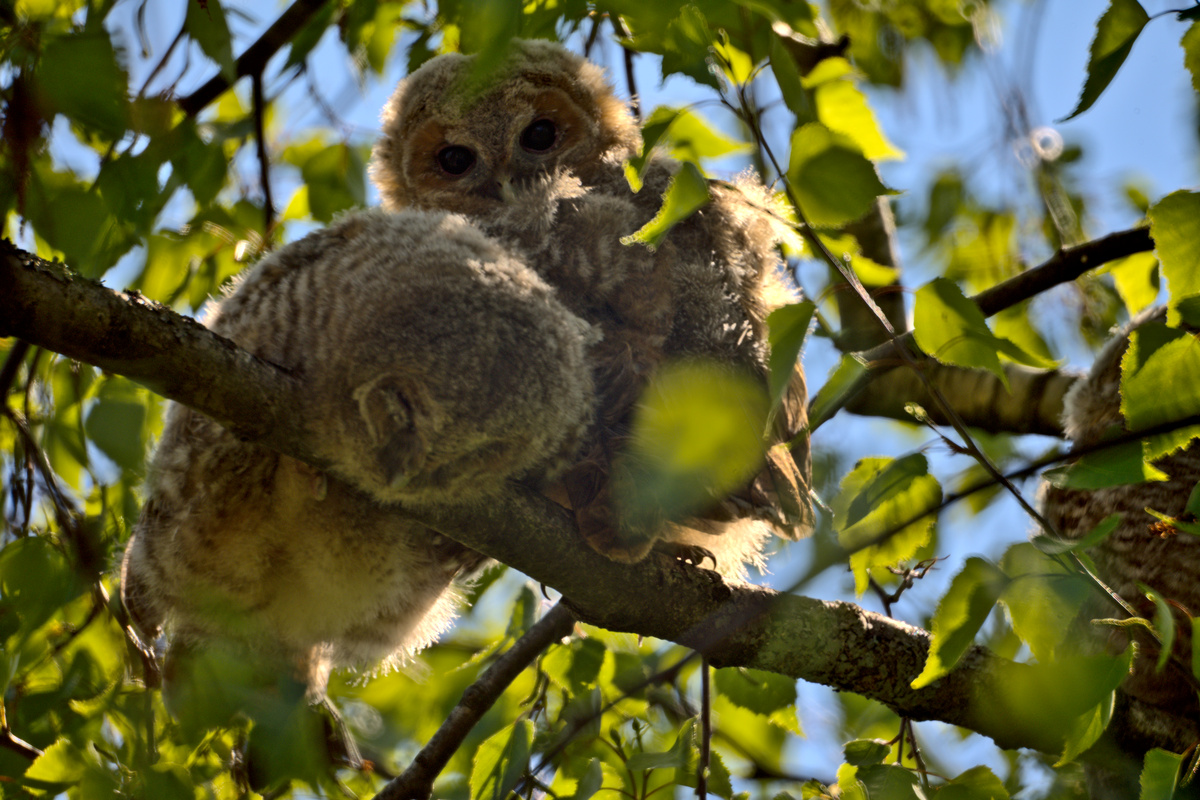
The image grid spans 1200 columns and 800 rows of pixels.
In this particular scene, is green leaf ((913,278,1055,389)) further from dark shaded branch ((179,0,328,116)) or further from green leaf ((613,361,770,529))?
dark shaded branch ((179,0,328,116))

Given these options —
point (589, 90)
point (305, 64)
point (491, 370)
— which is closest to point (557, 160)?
point (589, 90)

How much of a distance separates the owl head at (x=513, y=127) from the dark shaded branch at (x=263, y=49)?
263mm

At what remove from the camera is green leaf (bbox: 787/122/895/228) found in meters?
0.96

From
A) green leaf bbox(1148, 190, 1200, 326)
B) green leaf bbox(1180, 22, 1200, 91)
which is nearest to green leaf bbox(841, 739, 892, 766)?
green leaf bbox(1148, 190, 1200, 326)

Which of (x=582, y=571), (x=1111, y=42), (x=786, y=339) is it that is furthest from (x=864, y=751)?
(x=1111, y=42)

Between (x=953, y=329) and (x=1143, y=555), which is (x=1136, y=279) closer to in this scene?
(x=1143, y=555)

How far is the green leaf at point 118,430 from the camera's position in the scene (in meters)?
1.38

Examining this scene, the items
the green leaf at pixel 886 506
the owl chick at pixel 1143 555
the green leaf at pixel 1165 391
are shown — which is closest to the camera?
the green leaf at pixel 1165 391

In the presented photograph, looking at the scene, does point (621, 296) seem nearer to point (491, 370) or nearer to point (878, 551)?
point (491, 370)

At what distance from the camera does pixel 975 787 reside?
1.20 m

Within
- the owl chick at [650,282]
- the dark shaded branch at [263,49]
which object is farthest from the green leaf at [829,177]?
the dark shaded branch at [263,49]

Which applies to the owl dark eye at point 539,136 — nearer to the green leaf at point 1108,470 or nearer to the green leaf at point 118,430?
the green leaf at point 118,430

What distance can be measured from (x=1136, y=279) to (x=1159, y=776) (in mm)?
1233

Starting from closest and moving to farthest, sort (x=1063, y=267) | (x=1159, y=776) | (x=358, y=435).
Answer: (x=1159, y=776) → (x=358, y=435) → (x=1063, y=267)
